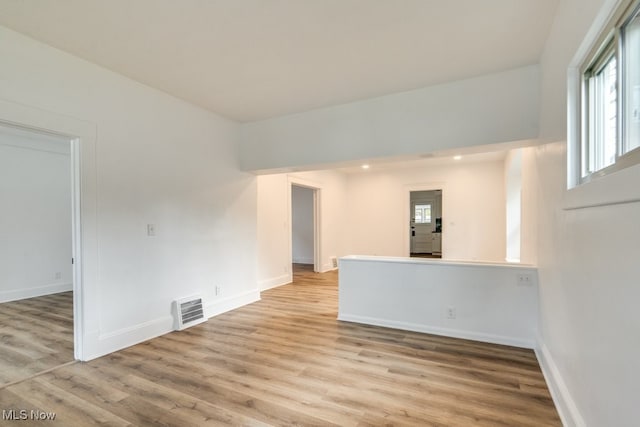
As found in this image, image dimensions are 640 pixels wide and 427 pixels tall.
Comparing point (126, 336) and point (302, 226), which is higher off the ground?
point (302, 226)

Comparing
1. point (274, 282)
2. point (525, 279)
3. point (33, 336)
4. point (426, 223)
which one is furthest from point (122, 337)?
point (426, 223)

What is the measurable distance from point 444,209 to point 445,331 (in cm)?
434

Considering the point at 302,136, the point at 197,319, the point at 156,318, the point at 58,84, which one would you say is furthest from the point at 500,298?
the point at 58,84

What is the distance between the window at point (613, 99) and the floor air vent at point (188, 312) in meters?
3.92

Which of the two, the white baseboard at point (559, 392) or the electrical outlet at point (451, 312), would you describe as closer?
the white baseboard at point (559, 392)

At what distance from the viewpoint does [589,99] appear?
176cm

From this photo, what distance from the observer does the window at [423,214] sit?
1141 cm

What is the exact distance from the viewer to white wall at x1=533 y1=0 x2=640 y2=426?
1146 mm

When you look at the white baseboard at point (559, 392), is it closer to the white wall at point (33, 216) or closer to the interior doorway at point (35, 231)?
the interior doorway at point (35, 231)

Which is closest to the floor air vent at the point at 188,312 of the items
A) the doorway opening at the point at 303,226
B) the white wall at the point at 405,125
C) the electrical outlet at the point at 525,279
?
the white wall at the point at 405,125

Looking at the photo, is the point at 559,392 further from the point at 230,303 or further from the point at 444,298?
the point at 230,303

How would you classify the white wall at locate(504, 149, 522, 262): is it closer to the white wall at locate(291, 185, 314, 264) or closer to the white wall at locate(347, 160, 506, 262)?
the white wall at locate(347, 160, 506, 262)

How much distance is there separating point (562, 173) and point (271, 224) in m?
4.68

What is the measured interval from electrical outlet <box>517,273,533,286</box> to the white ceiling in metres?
2.04
